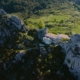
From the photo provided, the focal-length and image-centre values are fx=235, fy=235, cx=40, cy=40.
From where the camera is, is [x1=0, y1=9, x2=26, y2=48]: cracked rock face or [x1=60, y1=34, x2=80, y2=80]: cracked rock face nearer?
[x1=60, y1=34, x2=80, y2=80]: cracked rock face

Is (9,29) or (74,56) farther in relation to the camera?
(9,29)

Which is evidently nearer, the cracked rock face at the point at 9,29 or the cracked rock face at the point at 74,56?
the cracked rock face at the point at 74,56

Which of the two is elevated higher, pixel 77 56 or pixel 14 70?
pixel 77 56

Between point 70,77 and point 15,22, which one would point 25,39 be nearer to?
point 15,22

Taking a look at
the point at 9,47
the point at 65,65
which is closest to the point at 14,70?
the point at 9,47
